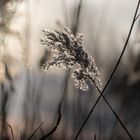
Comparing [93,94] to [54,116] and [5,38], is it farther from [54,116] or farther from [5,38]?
[5,38]

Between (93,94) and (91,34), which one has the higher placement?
(91,34)

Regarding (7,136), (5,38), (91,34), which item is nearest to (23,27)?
(5,38)

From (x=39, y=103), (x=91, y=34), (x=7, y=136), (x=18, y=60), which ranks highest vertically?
(x=91, y=34)

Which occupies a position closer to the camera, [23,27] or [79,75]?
[79,75]

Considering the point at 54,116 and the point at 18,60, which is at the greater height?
the point at 18,60

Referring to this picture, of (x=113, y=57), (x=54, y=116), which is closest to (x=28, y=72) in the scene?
(x=54, y=116)

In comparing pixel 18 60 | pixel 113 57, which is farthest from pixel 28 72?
pixel 113 57

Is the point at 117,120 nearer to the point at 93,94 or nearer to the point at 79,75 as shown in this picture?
the point at 93,94

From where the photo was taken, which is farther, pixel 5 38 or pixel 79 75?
pixel 5 38
